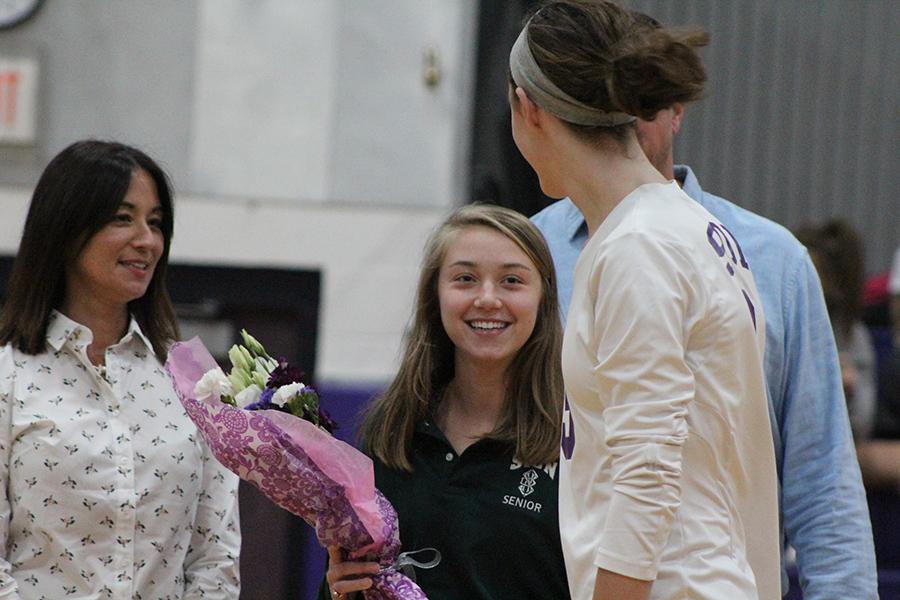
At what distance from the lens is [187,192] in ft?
19.2

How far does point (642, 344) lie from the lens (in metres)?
1.74

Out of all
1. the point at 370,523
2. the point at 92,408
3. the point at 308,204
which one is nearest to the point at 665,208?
the point at 370,523

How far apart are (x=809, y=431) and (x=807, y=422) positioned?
15 millimetres

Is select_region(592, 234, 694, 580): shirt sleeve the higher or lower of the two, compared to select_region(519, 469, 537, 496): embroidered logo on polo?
higher

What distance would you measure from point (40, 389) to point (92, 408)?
0.33 ft

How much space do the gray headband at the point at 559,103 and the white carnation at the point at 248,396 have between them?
2.45 ft

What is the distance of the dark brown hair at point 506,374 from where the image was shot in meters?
2.64

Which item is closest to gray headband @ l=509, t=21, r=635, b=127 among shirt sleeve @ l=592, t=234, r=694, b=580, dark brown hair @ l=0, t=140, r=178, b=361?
shirt sleeve @ l=592, t=234, r=694, b=580

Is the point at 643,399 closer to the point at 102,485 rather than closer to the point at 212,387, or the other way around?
the point at 212,387

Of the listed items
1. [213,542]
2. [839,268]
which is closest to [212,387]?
[213,542]

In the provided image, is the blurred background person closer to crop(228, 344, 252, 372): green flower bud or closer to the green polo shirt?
the green polo shirt

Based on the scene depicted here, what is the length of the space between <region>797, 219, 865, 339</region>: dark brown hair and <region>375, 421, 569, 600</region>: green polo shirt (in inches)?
86.5

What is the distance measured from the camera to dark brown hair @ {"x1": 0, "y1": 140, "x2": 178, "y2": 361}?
2684 millimetres

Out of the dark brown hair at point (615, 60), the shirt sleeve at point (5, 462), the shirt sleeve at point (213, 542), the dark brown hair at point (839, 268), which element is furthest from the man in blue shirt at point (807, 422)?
the dark brown hair at point (839, 268)
